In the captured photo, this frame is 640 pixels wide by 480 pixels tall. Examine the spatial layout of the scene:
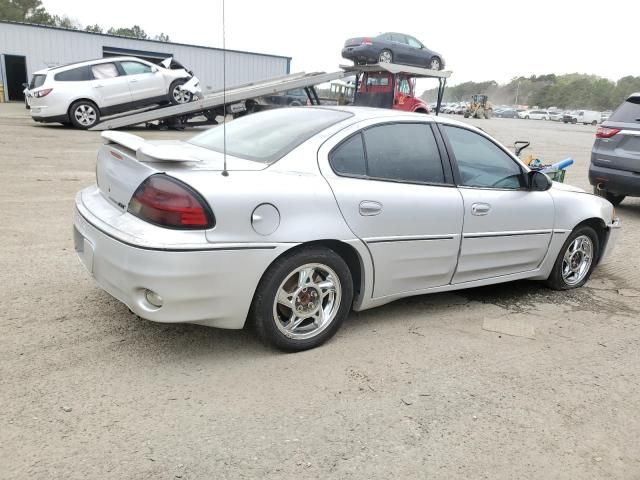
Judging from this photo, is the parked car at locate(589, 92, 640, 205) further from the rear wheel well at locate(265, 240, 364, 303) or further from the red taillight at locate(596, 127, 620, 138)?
the rear wheel well at locate(265, 240, 364, 303)

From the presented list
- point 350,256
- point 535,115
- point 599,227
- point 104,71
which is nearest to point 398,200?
point 350,256

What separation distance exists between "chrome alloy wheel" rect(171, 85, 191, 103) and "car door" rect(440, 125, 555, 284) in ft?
43.3

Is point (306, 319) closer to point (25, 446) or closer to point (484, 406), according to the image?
point (484, 406)

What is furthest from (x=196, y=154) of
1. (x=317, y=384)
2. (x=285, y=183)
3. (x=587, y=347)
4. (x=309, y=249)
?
(x=587, y=347)

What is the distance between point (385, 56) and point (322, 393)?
1604cm

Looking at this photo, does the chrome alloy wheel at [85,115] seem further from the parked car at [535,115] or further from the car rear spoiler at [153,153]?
the parked car at [535,115]

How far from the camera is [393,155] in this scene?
3.69 meters

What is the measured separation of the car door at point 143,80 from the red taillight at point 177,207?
13084 millimetres

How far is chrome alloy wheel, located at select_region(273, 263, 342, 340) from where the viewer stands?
10.5ft

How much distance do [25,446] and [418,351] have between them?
2.23 metres

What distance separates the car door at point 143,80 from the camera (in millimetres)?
14727

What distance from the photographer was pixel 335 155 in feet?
11.2

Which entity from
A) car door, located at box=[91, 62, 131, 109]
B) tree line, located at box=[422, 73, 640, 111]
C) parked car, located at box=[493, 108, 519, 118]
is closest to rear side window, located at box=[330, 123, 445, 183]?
car door, located at box=[91, 62, 131, 109]

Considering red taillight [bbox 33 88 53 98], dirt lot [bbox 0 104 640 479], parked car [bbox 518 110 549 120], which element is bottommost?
parked car [bbox 518 110 549 120]
